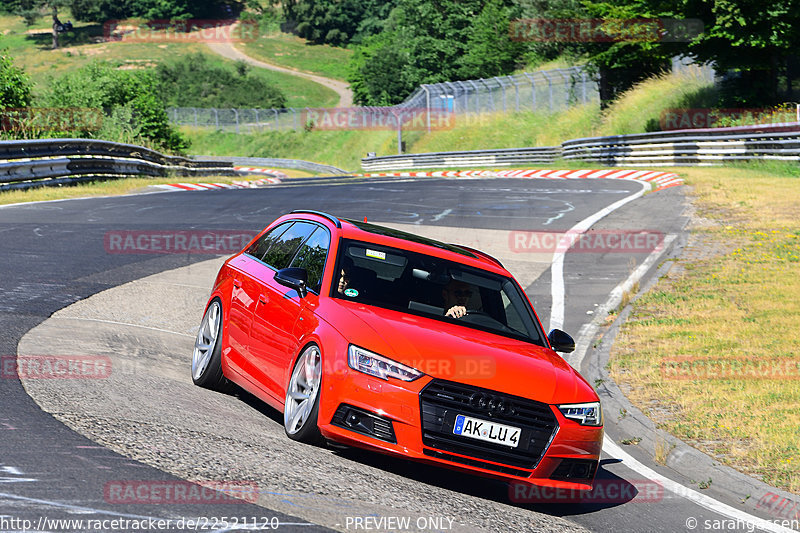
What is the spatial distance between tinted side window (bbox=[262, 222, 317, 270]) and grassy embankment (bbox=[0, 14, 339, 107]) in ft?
352

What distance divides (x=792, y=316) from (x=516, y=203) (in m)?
13.1

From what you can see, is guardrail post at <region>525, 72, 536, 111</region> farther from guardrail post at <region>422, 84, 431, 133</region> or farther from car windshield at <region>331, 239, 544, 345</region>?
car windshield at <region>331, 239, 544, 345</region>

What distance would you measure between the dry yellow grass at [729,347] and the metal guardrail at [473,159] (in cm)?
2754

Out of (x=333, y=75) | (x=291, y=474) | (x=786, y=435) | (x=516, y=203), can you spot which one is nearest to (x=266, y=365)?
(x=291, y=474)

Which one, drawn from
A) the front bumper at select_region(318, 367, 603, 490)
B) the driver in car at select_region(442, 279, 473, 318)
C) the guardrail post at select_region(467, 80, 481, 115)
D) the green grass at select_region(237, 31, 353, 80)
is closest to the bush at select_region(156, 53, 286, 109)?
the green grass at select_region(237, 31, 353, 80)

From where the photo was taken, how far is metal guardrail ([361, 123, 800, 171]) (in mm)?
29250

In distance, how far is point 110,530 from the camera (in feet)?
15.0

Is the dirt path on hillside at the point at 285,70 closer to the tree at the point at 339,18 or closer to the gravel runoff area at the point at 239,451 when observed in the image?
the tree at the point at 339,18

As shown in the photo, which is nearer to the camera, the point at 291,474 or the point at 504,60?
the point at 291,474

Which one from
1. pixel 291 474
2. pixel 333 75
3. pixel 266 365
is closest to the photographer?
pixel 291 474

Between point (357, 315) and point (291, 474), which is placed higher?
point (357, 315)

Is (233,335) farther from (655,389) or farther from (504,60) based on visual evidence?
(504,60)

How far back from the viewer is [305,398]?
6.81 m

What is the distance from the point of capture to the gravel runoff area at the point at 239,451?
5.66m
